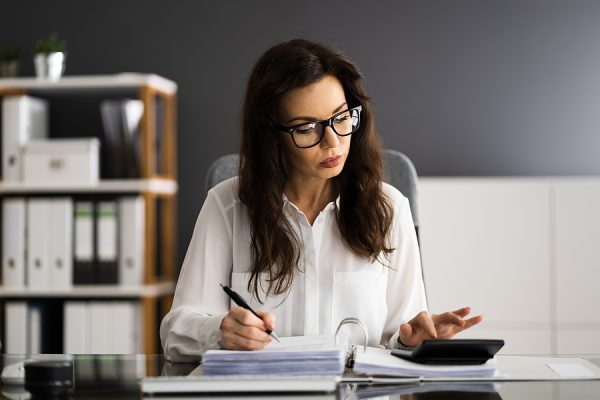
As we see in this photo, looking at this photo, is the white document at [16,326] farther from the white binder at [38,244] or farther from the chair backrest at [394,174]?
the chair backrest at [394,174]

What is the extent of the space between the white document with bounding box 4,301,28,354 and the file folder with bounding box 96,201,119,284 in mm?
334

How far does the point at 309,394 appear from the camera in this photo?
124cm

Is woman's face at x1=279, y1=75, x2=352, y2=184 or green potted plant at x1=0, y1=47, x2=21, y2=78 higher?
green potted plant at x1=0, y1=47, x2=21, y2=78

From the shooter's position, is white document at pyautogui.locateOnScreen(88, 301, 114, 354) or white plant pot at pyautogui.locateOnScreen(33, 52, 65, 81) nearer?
white document at pyautogui.locateOnScreen(88, 301, 114, 354)

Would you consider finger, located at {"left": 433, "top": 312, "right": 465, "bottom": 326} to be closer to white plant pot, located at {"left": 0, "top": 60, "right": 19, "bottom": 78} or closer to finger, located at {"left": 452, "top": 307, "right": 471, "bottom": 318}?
finger, located at {"left": 452, "top": 307, "right": 471, "bottom": 318}

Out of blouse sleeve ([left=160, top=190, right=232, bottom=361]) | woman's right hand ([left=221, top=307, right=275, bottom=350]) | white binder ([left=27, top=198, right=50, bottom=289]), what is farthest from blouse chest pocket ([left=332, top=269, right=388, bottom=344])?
white binder ([left=27, top=198, right=50, bottom=289])

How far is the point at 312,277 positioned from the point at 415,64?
208 cm

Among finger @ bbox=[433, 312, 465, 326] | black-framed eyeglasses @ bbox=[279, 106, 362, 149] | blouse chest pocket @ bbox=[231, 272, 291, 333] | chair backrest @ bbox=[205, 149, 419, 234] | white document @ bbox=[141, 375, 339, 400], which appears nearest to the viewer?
white document @ bbox=[141, 375, 339, 400]

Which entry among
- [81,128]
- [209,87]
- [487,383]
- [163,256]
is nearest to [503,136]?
[209,87]

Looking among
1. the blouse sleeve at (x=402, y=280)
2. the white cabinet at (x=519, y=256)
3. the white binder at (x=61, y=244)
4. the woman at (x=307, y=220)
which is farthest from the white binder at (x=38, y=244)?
the blouse sleeve at (x=402, y=280)

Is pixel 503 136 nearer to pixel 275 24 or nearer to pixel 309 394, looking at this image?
pixel 275 24

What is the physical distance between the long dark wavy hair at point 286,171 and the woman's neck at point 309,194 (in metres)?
0.02

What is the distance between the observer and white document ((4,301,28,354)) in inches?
143

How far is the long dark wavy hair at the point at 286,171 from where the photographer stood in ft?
6.03
